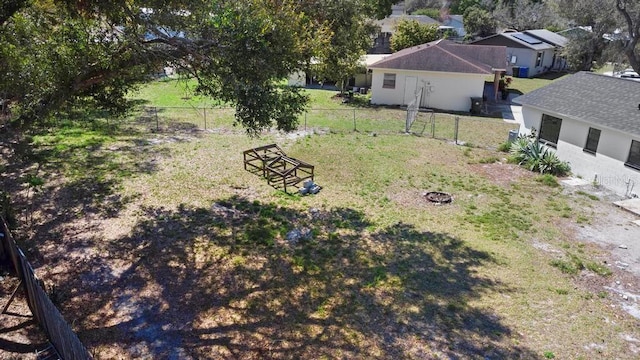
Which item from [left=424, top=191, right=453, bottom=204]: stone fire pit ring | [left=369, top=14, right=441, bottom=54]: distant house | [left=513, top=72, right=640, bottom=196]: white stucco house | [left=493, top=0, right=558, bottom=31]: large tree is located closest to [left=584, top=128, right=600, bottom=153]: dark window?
[left=513, top=72, right=640, bottom=196]: white stucco house

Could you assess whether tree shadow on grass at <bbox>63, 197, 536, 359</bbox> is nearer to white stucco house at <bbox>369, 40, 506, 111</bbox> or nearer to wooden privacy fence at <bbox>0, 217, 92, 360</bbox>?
wooden privacy fence at <bbox>0, 217, 92, 360</bbox>

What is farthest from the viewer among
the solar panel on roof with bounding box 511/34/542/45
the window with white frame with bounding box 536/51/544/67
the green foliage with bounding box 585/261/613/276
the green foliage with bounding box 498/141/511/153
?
the solar panel on roof with bounding box 511/34/542/45

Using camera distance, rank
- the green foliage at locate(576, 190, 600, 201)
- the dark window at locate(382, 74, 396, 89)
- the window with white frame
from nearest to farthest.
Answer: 1. the green foliage at locate(576, 190, 600, 201)
2. the dark window at locate(382, 74, 396, 89)
3. the window with white frame

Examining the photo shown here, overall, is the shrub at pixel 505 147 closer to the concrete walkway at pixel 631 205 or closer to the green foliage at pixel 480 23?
the concrete walkway at pixel 631 205

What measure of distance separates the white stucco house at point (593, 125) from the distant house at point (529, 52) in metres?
24.0

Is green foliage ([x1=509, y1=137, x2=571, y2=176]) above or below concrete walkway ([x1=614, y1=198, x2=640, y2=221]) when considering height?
above

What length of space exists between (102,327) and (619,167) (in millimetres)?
15312

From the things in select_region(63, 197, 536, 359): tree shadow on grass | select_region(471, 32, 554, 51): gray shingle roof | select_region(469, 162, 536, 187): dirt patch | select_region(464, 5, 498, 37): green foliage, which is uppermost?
select_region(464, 5, 498, 37): green foliage

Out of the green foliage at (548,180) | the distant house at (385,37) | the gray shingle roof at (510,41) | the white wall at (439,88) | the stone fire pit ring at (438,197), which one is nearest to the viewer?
the stone fire pit ring at (438,197)

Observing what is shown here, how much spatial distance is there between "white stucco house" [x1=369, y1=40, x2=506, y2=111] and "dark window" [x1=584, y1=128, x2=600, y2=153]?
11063 mm

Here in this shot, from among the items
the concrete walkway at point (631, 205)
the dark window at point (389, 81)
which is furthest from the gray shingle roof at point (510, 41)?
the concrete walkway at point (631, 205)

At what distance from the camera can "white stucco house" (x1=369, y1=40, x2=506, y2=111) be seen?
2662 centimetres

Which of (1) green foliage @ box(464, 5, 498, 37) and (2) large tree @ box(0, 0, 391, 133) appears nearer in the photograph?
(2) large tree @ box(0, 0, 391, 133)

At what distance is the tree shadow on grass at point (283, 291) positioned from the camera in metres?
7.44
